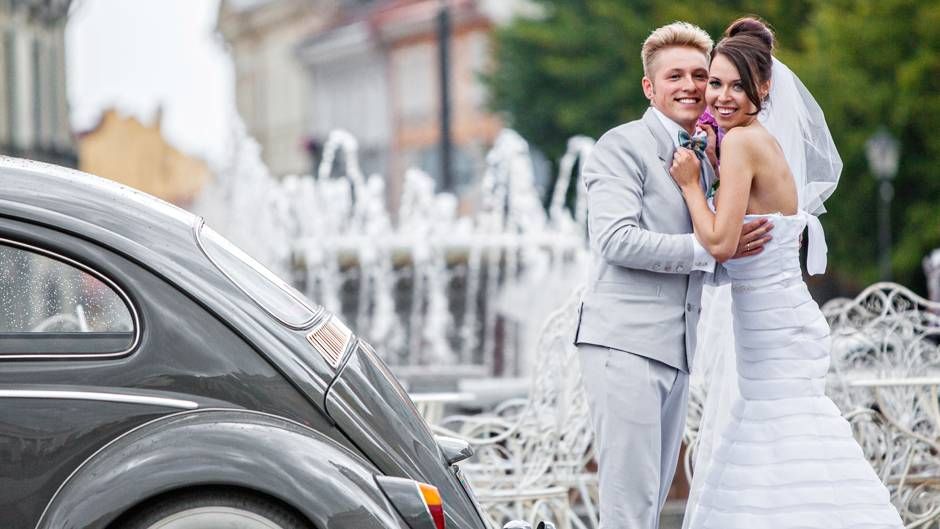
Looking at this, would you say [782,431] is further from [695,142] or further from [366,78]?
[366,78]

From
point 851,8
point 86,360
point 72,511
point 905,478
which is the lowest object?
point 905,478

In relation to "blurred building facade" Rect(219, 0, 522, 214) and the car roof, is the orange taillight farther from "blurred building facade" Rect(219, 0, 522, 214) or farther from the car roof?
"blurred building facade" Rect(219, 0, 522, 214)

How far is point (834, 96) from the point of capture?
2744cm

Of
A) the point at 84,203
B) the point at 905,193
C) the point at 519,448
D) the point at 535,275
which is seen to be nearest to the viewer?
the point at 84,203

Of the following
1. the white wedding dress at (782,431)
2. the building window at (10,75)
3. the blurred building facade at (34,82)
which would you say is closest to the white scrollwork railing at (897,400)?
the white wedding dress at (782,431)

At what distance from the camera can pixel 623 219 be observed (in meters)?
4.53

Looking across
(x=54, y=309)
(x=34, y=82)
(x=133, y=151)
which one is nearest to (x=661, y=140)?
(x=54, y=309)

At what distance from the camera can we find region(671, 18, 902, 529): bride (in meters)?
4.52

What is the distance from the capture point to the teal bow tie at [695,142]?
4.69 meters

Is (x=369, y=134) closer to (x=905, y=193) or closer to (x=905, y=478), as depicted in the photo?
(x=905, y=193)

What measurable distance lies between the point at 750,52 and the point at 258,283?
1.63 m

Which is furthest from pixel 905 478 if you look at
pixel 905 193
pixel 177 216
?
pixel 905 193

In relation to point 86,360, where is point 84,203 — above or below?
above

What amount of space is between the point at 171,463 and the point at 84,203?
2.31ft
